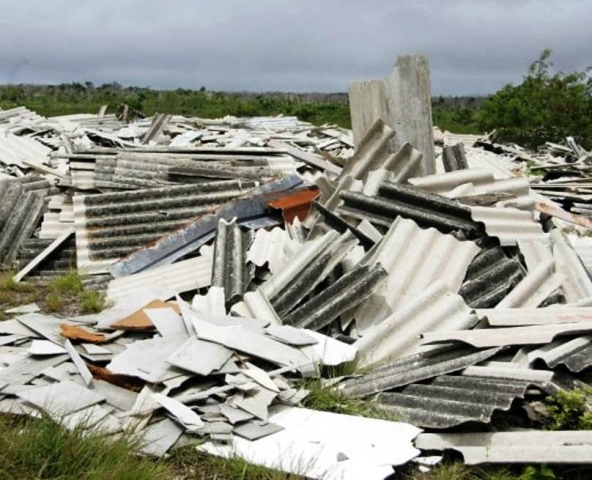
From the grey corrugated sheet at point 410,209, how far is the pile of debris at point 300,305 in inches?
0.6

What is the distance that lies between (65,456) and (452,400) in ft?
6.33

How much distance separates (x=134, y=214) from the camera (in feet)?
22.3

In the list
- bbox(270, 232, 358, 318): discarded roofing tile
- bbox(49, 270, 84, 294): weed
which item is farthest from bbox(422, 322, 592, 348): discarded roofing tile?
bbox(49, 270, 84, 294): weed

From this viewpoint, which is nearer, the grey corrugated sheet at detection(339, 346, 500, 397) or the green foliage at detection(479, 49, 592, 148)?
the grey corrugated sheet at detection(339, 346, 500, 397)

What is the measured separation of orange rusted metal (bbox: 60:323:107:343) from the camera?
438 centimetres

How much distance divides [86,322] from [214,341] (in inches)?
50.8

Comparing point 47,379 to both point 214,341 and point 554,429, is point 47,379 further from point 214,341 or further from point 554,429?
point 554,429

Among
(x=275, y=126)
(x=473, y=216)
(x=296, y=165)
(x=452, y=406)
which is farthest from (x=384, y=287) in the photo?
(x=275, y=126)

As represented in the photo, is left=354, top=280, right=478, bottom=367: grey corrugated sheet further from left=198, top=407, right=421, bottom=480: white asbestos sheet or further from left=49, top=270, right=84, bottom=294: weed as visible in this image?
left=49, top=270, right=84, bottom=294: weed

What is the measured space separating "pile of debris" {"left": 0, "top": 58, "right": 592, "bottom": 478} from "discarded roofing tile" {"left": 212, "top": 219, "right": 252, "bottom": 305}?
2 centimetres

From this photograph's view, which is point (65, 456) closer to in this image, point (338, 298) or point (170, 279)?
point (338, 298)

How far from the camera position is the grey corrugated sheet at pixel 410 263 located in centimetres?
477

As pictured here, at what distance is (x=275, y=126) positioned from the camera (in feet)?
48.1

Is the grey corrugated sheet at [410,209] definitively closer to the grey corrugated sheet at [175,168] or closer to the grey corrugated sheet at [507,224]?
the grey corrugated sheet at [507,224]
